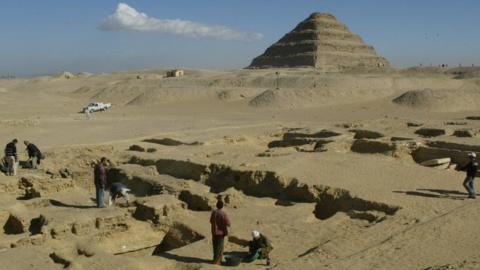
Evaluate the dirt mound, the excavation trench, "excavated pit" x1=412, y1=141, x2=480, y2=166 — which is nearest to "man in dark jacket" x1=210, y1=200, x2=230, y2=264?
the excavation trench

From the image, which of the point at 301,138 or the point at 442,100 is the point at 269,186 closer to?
the point at 301,138

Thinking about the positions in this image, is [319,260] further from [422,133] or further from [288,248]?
[422,133]

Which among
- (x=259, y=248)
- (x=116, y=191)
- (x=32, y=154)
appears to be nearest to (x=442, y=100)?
(x=32, y=154)

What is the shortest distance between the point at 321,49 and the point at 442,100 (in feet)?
140

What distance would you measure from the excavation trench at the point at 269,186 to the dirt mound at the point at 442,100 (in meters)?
24.7

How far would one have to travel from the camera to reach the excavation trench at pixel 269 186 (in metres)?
10.6

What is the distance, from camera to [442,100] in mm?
35500

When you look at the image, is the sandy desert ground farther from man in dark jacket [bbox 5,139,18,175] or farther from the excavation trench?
man in dark jacket [bbox 5,139,18,175]

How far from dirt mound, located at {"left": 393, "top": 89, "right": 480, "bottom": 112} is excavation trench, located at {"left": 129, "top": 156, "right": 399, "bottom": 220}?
2475cm

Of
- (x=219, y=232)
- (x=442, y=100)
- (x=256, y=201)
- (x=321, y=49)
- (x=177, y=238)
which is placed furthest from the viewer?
(x=321, y=49)

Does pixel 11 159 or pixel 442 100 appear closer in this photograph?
pixel 11 159

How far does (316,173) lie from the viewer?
41.8 ft

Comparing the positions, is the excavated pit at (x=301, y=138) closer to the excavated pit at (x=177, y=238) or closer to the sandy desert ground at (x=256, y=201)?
the sandy desert ground at (x=256, y=201)

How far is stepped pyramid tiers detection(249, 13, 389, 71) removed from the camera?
7638 cm
